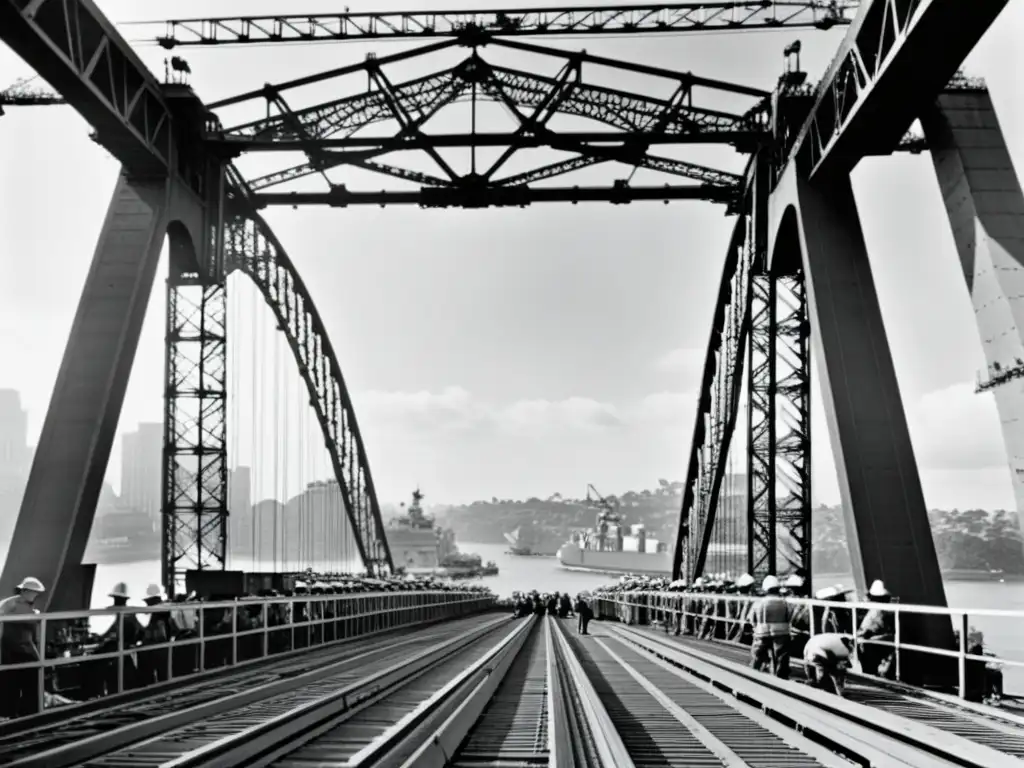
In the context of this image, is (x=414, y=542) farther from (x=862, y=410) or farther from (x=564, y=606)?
(x=862, y=410)

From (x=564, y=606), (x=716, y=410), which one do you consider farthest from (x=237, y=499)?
(x=716, y=410)

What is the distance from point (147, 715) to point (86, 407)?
1034cm

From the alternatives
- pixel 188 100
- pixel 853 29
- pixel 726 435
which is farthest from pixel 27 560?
pixel 726 435

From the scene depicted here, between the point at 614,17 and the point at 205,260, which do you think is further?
the point at 205,260

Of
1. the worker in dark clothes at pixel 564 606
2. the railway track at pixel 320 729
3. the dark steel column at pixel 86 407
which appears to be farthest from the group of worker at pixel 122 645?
the worker in dark clothes at pixel 564 606

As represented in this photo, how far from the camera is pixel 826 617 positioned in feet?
52.6

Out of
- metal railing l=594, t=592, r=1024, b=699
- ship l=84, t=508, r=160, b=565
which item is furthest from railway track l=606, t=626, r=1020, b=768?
ship l=84, t=508, r=160, b=565

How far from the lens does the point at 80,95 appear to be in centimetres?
1989

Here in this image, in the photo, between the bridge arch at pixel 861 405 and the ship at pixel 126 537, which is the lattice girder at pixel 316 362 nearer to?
the bridge arch at pixel 861 405

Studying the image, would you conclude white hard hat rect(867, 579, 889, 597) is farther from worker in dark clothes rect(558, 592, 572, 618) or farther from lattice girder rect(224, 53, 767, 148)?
worker in dark clothes rect(558, 592, 572, 618)

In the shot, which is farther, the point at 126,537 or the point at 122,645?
the point at 126,537

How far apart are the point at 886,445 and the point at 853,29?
22.1ft

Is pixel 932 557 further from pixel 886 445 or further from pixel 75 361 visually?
pixel 75 361

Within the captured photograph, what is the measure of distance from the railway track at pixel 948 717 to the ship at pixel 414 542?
429 feet
